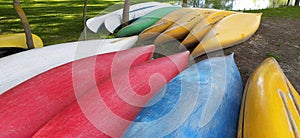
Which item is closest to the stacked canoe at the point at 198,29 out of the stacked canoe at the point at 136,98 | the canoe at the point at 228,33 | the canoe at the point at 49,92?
the canoe at the point at 228,33

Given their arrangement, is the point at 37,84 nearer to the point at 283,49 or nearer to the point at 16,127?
the point at 16,127

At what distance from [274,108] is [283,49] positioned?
161 centimetres

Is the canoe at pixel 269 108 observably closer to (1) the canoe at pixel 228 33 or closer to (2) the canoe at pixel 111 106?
(2) the canoe at pixel 111 106

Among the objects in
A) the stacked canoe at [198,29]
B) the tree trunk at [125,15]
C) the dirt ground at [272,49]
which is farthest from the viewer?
the tree trunk at [125,15]

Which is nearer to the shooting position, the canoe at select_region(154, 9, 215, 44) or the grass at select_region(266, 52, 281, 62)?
the grass at select_region(266, 52, 281, 62)

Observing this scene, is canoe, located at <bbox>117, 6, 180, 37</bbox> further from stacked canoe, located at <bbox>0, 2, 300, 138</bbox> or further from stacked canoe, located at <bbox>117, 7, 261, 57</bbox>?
stacked canoe, located at <bbox>0, 2, 300, 138</bbox>

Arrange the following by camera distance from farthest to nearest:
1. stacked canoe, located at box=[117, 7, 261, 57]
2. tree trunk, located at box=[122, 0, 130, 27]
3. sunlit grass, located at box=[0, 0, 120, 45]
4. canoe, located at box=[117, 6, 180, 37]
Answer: tree trunk, located at box=[122, 0, 130, 27], sunlit grass, located at box=[0, 0, 120, 45], canoe, located at box=[117, 6, 180, 37], stacked canoe, located at box=[117, 7, 261, 57]

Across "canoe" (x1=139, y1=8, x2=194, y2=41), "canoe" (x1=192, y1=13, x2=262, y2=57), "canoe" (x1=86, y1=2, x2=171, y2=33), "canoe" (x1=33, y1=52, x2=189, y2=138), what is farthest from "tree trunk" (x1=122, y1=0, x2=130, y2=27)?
"canoe" (x1=33, y1=52, x2=189, y2=138)

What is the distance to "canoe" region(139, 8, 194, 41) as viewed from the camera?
287 cm

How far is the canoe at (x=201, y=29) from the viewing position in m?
2.56

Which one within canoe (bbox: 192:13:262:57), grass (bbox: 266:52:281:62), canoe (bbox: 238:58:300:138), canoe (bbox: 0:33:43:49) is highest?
canoe (bbox: 192:13:262:57)

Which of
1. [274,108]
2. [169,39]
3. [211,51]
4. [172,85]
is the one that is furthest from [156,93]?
[169,39]

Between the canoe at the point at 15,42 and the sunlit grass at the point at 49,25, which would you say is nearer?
the canoe at the point at 15,42

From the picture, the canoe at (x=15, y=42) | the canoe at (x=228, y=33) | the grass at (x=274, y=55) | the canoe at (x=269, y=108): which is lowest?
the canoe at (x=269, y=108)
